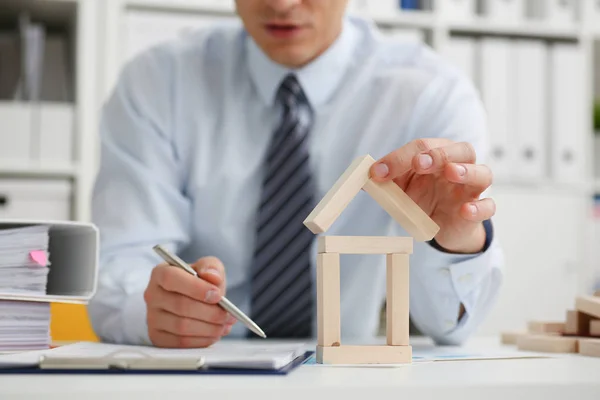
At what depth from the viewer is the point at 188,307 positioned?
0.86 metres

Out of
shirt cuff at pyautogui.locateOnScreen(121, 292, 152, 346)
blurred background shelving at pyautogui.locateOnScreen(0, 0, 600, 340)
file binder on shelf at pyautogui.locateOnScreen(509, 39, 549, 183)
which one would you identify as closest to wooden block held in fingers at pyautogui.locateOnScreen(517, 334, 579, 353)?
shirt cuff at pyautogui.locateOnScreen(121, 292, 152, 346)

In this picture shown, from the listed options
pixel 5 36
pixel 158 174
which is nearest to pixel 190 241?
pixel 158 174

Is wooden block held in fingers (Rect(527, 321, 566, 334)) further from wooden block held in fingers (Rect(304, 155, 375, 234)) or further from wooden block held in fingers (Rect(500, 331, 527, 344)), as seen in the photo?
wooden block held in fingers (Rect(304, 155, 375, 234))

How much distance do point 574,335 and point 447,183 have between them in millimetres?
311

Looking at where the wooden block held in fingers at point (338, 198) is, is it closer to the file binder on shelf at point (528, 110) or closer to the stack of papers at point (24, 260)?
Result: the stack of papers at point (24, 260)

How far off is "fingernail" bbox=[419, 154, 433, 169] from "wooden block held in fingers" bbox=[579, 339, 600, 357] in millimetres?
312

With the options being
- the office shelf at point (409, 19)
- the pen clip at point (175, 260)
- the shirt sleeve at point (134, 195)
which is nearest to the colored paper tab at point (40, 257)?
the pen clip at point (175, 260)

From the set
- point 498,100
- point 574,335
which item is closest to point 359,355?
point 574,335

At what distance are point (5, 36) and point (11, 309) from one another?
Answer: 1600mm

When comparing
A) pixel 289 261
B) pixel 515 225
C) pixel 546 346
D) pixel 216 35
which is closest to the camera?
pixel 546 346

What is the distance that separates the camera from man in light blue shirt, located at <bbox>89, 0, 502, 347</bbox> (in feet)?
4.01

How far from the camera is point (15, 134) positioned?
82.7 inches

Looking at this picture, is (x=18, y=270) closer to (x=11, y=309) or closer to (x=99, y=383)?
(x=11, y=309)

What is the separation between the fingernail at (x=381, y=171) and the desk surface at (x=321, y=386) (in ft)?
0.62
